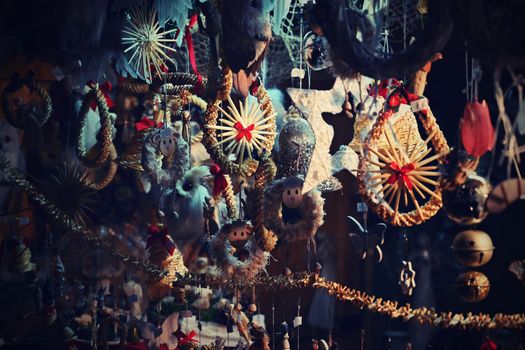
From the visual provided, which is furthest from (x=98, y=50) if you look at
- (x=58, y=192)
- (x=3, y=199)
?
(x=3, y=199)

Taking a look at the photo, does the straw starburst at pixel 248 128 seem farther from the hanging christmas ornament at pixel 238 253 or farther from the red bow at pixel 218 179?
the hanging christmas ornament at pixel 238 253

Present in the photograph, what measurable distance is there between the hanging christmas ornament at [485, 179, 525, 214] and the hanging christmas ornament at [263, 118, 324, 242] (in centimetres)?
150

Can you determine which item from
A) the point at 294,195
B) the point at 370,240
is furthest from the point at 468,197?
the point at 294,195

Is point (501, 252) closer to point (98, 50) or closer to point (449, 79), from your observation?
point (449, 79)

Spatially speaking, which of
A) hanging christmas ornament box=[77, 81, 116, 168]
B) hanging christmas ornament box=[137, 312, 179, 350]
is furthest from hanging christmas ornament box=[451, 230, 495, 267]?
hanging christmas ornament box=[77, 81, 116, 168]

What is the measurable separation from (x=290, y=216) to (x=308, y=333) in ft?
5.33

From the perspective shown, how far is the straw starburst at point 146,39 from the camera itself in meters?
6.16

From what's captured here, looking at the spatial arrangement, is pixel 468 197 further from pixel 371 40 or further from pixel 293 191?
pixel 293 191

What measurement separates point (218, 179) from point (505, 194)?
2.32 meters

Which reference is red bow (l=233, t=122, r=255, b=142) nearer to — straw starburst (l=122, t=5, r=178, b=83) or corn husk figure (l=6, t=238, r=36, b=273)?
straw starburst (l=122, t=5, r=178, b=83)

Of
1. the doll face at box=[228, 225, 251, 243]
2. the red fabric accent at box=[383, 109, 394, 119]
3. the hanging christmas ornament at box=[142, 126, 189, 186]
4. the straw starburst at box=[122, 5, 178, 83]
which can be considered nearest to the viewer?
the red fabric accent at box=[383, 109, 394, 119]

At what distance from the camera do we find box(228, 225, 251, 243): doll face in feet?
18.9

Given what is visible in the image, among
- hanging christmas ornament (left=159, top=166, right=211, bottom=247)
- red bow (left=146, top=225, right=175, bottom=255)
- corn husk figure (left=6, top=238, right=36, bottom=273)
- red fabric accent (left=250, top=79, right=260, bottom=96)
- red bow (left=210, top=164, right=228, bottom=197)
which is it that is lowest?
corn husk figure (left=6, top=238, right=36, bottom=273)

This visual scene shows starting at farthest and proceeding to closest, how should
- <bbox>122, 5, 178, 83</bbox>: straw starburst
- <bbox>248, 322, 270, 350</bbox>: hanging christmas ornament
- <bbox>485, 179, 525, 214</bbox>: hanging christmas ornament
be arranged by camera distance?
<bbox>122, 5, 178, 83</bbox>: straw starburst → <bbox>248, 322, 270, 350</bbox>: hanging christmas ornament → <bbox>485, 179, 525, 214</bbox>: hanging christmas ornament
